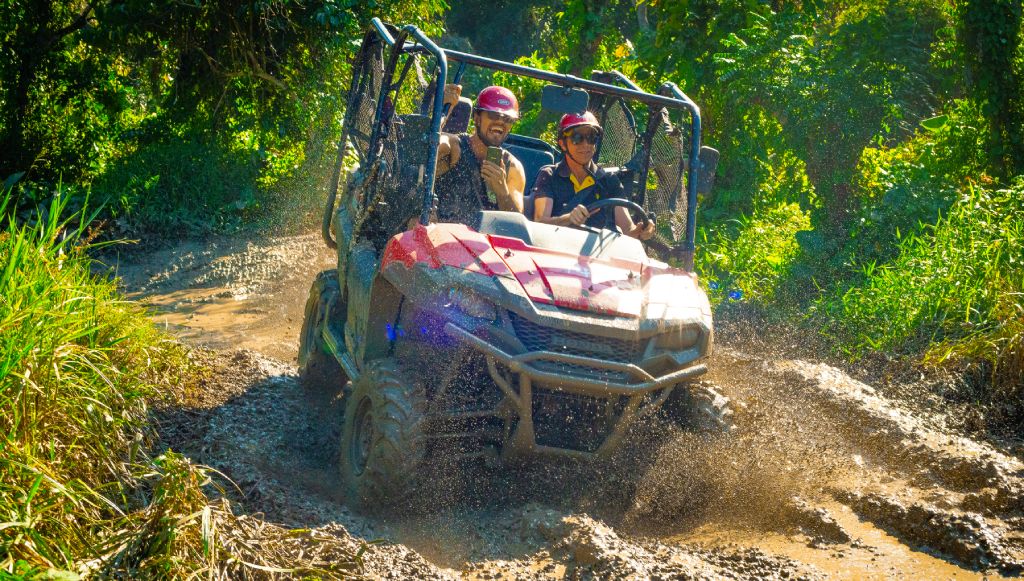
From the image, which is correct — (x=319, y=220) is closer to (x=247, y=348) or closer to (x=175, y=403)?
(x=247, y=348)

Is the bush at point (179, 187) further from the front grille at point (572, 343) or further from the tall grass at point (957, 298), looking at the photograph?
the front grille at point (572, 343)

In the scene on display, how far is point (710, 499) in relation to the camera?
185 inches

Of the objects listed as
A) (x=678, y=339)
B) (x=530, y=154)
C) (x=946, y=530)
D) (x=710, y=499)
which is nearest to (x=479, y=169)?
(x=530, y=154)

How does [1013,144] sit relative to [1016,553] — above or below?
above

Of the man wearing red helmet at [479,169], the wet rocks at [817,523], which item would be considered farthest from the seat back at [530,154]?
the wet rocks at [817,523]

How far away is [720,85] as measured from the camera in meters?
9.88

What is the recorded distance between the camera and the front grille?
14.1 ft

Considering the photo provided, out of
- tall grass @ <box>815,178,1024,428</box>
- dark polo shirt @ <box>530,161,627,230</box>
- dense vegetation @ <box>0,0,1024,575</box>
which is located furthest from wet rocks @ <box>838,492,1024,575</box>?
dark polo shirt @ <box>530,161,627,230</box>

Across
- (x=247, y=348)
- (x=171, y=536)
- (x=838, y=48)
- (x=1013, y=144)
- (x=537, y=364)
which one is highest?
(x=838, y=48)

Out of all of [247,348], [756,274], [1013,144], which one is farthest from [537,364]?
[1013,144]

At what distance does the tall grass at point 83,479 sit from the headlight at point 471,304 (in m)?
1.18

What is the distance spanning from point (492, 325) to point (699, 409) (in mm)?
1236

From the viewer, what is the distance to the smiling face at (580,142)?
5.85 metres

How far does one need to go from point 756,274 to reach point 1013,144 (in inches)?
87.7
